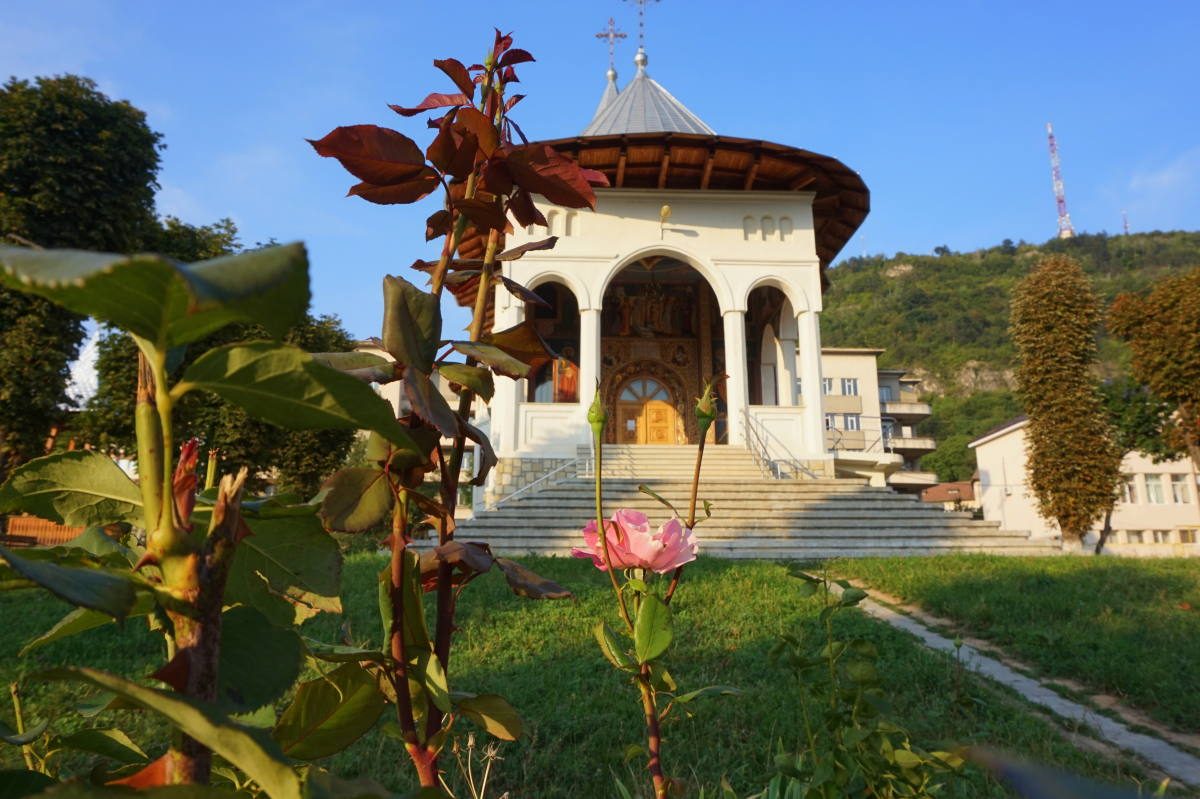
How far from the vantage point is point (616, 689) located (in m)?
3.56

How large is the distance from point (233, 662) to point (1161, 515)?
1761 inches

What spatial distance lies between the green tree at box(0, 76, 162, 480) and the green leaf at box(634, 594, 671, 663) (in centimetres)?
1423

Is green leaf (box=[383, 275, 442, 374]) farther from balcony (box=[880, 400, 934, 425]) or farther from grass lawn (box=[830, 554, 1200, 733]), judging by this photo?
balcony (box=[880, 400, 934, 425])

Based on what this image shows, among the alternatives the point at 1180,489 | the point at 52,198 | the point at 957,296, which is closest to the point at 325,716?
the point at 52,198

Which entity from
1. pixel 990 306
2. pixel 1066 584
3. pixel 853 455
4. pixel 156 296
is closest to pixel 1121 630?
pixel 1066 584

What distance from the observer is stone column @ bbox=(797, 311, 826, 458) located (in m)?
13.7

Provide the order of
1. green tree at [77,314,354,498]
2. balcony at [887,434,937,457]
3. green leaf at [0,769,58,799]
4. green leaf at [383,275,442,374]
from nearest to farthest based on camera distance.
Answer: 1. green leaf at [0,769,58,799]
2. green leaf at [383,275,442,374]
3. green tree at [77,314,354,498]
4. balcony at [887,434,937,457]

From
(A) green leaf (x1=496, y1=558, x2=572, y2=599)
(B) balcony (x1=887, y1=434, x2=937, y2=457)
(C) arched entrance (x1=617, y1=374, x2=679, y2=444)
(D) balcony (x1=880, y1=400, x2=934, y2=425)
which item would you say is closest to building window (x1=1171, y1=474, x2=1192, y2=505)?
(B) balcony (x1=887, y1=434, x2=937, y2=457)

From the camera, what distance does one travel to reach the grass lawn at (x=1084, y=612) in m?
4.29

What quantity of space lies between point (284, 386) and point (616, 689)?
347 centimetres

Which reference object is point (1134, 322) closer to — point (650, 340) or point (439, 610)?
point (650, 340)

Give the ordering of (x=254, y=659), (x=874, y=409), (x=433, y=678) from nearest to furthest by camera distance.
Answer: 1. (x=254, y=659)
2. (x=433, y=678)
3. (x=874, y=409)

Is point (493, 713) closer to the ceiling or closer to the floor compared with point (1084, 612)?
closer to the ceiling

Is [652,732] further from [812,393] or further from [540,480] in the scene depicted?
[812,393]
